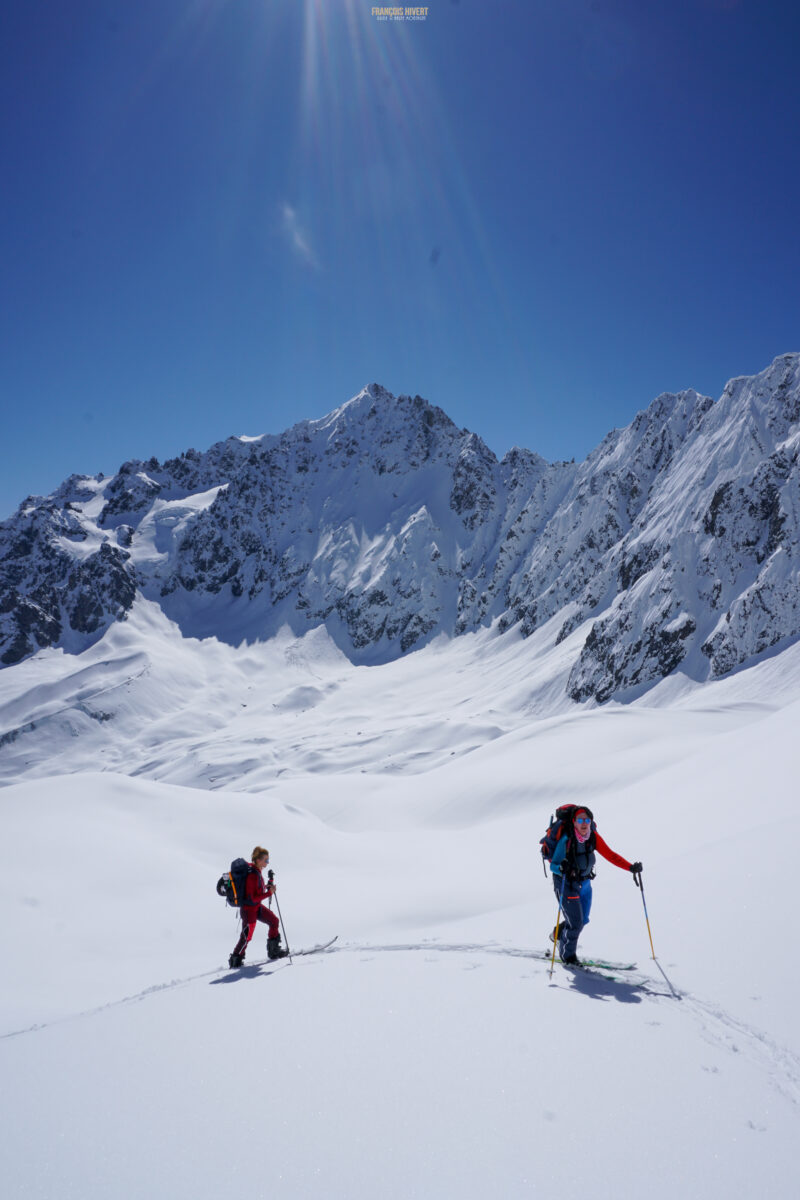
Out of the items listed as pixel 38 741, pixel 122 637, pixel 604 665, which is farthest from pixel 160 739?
pixel 604 665

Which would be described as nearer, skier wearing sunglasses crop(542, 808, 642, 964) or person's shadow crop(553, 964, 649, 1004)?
person's shadow crop(553, 964, 649, 1004)

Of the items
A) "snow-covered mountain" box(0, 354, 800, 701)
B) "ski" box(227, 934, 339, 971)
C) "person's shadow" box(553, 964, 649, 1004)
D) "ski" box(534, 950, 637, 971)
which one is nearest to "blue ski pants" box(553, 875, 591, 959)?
"ski" box(534, 950, 637, 971)

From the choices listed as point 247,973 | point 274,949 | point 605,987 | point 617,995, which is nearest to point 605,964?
point 605,987

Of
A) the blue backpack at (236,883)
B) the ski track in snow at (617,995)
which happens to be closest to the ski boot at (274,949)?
the ski track in snow at (617,995)

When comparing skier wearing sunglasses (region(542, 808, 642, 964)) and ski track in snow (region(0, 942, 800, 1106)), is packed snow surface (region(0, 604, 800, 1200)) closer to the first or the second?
ski track in snow (region(0, 942, 800, 1106))

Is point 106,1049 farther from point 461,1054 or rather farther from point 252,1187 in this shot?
point 461,1054
